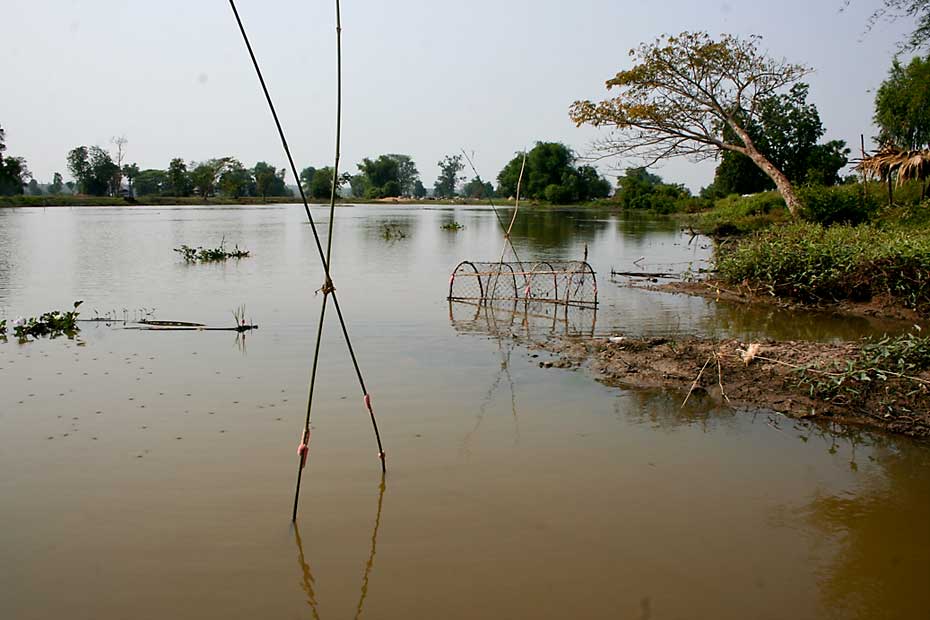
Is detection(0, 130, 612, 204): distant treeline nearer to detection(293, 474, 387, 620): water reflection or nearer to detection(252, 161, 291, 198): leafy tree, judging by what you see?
detection(252, 161, 291, 198): leafy tree

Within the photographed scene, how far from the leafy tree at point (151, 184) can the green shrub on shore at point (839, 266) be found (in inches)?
3606

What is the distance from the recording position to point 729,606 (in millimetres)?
3283

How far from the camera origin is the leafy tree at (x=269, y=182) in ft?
295

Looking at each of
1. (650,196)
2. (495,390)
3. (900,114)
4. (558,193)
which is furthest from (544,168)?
(495,390)

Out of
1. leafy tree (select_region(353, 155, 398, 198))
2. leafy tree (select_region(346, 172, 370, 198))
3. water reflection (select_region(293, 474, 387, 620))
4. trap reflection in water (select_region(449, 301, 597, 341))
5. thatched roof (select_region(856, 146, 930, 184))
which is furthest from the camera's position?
leafy tree (select_region(346, 172, 370, 198))

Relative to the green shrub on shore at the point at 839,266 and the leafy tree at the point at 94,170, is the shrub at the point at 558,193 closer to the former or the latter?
the leafy tree at the point at 94,170

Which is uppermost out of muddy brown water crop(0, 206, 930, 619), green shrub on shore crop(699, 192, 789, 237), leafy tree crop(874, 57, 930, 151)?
leafy tree crop(874, 57, 930, 151)

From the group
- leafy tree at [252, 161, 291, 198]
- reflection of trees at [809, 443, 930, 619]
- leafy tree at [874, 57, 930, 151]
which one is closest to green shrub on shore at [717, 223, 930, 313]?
reflection of trees at [809, 443, 930, 619]

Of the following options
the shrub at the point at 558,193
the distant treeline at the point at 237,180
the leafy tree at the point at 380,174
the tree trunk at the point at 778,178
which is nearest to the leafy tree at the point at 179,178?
the distant treeline at the point at 237,180

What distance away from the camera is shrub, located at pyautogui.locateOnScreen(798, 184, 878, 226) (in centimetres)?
1681

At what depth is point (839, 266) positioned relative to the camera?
1023cm

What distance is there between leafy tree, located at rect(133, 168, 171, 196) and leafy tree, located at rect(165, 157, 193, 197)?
439 inches

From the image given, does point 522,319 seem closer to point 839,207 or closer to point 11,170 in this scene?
point 839,207

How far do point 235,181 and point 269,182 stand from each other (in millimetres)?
9332
